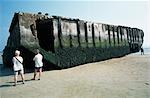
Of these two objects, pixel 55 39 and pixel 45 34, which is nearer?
pixel 55 39

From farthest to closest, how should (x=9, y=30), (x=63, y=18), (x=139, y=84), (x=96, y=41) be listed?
(x=96, y=41), (x=9, y=30), (x=63, y=18), (x=139, y=84)

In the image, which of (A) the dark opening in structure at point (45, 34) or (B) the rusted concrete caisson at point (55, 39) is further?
(A) the dark opening in structure at point (45, 34)

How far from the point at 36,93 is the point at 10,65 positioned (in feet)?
34.8

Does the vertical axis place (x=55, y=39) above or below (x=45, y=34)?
below

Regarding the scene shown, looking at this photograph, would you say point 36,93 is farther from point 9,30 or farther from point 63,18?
point 9,30

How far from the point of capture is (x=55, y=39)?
48.3 feet

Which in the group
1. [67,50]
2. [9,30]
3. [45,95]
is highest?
[9,30]

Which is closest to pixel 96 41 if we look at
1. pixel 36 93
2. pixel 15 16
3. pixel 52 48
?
pixel 52 48

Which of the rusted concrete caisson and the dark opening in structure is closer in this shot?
the rusted concrete caisson

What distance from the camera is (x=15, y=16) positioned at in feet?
48.4

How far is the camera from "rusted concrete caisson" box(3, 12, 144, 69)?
14266 mm

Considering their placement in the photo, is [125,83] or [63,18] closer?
[125,83]

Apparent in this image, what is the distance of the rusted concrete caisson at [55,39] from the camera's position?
14.3 metres

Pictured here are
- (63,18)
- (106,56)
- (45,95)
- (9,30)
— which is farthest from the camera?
(106,56)
